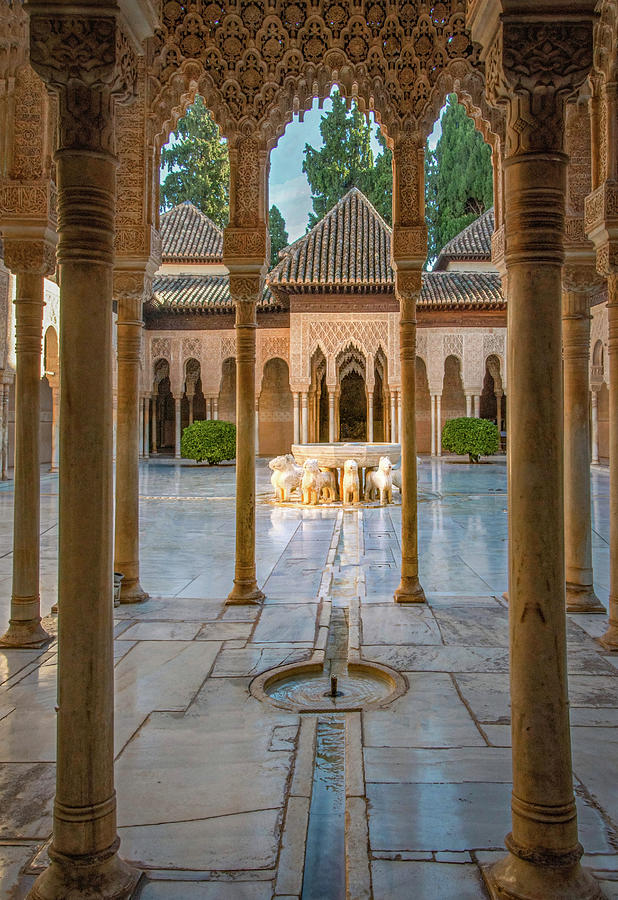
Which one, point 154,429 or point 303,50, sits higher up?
point 303,50

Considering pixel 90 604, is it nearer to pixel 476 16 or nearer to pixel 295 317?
pixel 476 16

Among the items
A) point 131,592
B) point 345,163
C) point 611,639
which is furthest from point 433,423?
point 611,639

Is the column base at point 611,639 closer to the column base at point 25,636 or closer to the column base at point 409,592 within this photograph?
the column base at point 409,592

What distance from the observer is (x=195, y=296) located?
29016mm

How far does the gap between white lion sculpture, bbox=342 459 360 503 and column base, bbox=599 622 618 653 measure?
9.41m

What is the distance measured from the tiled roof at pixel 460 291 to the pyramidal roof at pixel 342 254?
229 cm

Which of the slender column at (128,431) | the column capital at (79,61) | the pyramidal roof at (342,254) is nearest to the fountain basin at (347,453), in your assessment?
the slender column at (128,431)

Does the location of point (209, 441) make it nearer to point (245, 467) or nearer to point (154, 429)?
point (154, 429)

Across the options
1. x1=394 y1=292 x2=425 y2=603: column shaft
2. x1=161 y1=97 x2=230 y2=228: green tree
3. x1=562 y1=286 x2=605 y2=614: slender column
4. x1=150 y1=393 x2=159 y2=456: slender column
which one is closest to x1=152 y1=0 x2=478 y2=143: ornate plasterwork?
x1=394 y1=292 x2=425 y2=603: column shaft

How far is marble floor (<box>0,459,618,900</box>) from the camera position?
229cm

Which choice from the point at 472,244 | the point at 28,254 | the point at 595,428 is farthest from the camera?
the point at 472,244

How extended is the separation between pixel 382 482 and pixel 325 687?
34.3ft

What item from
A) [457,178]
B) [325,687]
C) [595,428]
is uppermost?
[457,178]

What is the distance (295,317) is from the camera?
2644 centimetres
